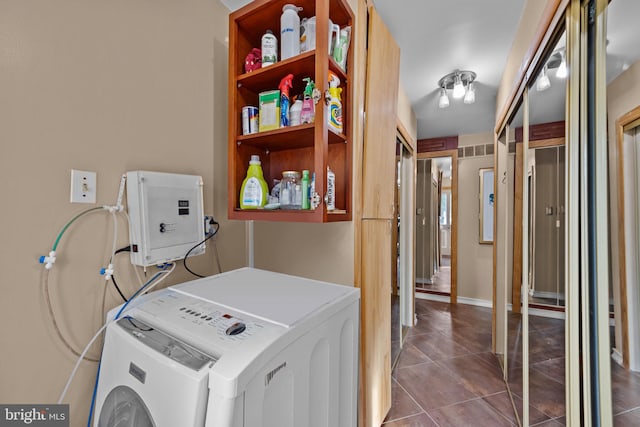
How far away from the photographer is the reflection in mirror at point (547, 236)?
108 centimetres

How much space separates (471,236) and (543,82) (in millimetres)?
2907

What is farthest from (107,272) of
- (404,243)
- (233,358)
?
(404,243)

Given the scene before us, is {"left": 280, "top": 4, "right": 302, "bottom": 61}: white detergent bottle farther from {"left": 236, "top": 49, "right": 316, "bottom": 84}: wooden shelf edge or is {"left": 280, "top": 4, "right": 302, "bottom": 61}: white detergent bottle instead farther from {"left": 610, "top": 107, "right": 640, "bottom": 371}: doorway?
{"left": 610, "top": 107, "right": 640, "bottom": 371}: doorway

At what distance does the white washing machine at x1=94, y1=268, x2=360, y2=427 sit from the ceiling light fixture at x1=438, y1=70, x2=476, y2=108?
6.79 ft

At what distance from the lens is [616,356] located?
2.45ft

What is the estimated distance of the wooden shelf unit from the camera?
1.02m

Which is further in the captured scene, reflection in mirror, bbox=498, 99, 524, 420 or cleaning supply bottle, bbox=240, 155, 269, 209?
reflection in mirror, bbox=498, 99, 524, 420

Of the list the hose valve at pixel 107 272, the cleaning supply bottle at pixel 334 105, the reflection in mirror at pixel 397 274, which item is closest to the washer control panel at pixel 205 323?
the hose valve at pixel 107 272

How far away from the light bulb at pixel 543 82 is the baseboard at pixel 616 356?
3.65ft

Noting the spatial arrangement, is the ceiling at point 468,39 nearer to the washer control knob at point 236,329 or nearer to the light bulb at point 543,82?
the light bulb at point 543,82

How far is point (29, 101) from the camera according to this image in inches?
31.9

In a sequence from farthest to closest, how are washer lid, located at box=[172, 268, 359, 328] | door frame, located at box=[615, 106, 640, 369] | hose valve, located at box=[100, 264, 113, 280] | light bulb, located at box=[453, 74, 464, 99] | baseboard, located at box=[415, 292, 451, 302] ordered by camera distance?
baseboard, located at box=[415, 292, 451, 302], light bulb, located at box=[453, 74, 464, 99], hose valve, located at box=[100, 264, 113, 280], washer lid, located at box=[172, 268, 359, 328], door frame, located at box=[615, 106, 640, 369]

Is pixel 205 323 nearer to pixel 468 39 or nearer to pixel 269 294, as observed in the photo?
pixel 269 294

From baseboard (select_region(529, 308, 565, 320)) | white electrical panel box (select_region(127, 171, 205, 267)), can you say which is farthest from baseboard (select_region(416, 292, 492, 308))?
white electrical panel box (select_region(127, 171, 205, 267))
